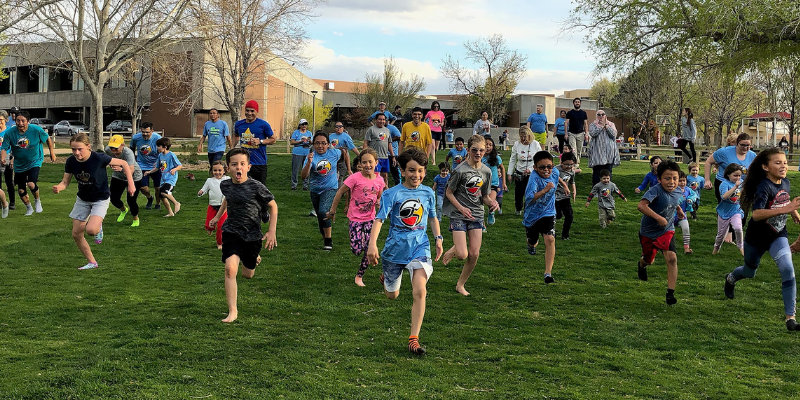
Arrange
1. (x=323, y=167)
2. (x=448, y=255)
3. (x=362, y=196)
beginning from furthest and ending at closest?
1. (x=323, y=167)
2. (x=362, y=196)
3. (x=448, y=255)

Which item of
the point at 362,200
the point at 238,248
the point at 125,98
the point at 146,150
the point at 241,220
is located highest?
the point at 125,98

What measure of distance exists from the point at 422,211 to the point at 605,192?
324 inches

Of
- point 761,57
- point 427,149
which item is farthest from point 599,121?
point 761,57

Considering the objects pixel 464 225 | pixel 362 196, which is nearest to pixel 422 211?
pixel 464 225

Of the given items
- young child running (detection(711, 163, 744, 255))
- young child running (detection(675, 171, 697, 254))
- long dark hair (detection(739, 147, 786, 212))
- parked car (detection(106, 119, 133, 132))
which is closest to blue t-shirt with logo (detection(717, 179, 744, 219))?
young child running (detection(711, 163, 744, 255))

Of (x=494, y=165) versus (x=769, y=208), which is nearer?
(x=769, y=208)

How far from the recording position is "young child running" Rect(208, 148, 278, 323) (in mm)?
6898

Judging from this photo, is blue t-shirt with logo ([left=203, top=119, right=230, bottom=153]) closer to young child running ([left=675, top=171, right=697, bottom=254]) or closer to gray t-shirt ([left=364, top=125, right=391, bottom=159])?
gray t-shirt ([left=364, top=125, right=391, bottom=159])

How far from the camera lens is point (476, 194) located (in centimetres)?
830

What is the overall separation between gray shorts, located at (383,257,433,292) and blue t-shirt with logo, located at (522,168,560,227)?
316 centimetres

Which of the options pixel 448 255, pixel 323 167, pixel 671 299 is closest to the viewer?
pixel 448 255

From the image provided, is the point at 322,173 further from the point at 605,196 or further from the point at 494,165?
the point at 605,196

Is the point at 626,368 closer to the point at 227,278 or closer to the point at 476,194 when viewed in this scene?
the point at 476,194

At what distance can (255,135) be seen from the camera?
41.2ft
